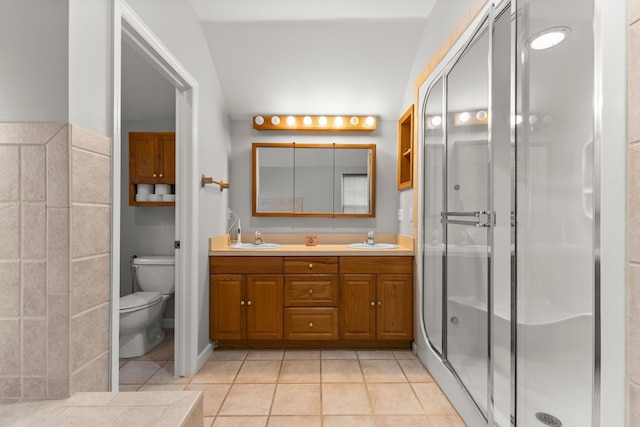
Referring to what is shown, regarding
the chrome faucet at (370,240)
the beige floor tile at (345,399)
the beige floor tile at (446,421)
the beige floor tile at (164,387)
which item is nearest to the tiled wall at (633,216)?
the beige floor tile at (446,421)

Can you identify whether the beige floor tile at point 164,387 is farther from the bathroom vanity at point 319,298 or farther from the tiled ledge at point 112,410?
the tiled ledge at point 112,410

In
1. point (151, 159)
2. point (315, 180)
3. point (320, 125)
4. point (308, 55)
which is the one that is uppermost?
point (308, 55)

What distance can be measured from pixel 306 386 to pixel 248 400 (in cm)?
37

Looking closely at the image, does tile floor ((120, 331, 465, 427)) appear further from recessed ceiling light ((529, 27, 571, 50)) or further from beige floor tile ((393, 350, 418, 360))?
recessed ceiling light ((529, 27, 571, 50))

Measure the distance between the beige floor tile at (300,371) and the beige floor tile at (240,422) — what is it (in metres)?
0.45

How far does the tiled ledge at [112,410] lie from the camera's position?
109 centimetres

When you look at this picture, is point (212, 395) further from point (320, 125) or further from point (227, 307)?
point (320, 125)

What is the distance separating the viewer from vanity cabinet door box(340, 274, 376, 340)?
2.85 metres

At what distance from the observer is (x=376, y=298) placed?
2857mm

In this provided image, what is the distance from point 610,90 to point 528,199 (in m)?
0.44

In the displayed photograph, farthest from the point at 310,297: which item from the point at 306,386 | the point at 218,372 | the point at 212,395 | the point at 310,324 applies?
the point at 212,395

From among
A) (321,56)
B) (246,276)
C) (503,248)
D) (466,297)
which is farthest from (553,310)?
(321,56)

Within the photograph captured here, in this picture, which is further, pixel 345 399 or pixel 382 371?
pixel 382 371

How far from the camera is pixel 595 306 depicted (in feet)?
3.19
